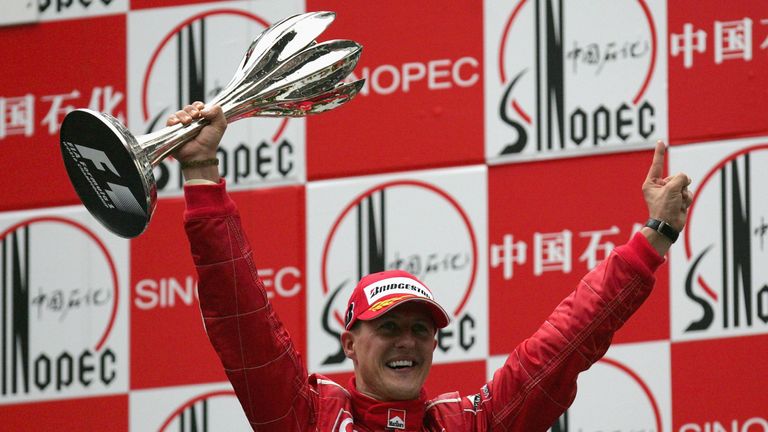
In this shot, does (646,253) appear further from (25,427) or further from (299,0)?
(25,427)

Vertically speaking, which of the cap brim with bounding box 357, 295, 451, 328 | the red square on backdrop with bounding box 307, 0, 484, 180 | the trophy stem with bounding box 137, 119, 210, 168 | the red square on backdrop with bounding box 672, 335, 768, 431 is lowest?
the red square on backdrop with bounding box 672, 335, 768, 431

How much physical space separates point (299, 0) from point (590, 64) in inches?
29.1

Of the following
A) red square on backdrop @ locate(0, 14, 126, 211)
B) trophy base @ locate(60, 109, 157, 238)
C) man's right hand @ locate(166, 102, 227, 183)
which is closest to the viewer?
trophy base @ locate(60, 109, 157, 238)

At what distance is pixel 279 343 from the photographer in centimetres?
256

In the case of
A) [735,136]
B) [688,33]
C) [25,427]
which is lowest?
[25,427]

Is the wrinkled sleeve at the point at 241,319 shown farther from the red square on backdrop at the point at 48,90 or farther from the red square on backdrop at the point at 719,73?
the red square on backdrop at the point at 48,90

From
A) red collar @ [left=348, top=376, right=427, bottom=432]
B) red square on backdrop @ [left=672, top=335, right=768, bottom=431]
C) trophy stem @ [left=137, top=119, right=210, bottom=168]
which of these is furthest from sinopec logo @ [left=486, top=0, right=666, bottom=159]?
trophy stem @ [left=137, top=119, right=210, bottom=168]

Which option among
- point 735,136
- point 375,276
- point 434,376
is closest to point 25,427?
point 434,376

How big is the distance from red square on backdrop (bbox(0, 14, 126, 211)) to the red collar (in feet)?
4.97

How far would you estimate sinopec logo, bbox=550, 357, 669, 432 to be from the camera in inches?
135

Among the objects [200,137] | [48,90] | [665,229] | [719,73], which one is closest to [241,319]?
[200,137]

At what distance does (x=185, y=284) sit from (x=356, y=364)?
1160 millimetres

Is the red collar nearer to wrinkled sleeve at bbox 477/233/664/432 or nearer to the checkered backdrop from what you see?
wrinkled sleeve at bbox 477/233/664/432

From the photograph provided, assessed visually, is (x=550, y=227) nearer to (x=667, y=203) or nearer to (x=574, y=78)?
(x=574, y=78)
